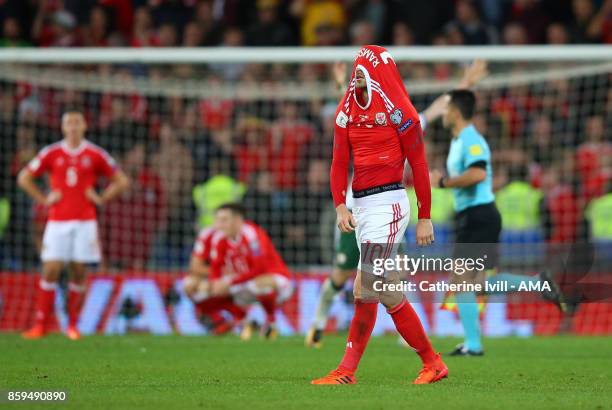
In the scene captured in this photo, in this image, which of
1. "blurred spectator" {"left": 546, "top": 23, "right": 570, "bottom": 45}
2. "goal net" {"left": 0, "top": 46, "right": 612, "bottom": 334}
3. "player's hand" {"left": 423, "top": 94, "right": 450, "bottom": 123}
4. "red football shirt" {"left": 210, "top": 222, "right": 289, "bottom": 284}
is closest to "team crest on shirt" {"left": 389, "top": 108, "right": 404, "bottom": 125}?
"player's hand" {"left": 423, "top": 94, "right": 450, "bottom": 123}

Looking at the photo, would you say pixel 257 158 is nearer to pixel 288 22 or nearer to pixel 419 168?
pixel 288 22

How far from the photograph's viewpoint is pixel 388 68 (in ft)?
24.6

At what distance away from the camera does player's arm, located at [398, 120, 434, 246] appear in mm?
7371

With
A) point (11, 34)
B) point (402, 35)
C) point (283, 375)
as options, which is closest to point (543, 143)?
point (402, 35)

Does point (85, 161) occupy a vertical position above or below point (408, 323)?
above

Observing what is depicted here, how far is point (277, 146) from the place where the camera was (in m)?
16.7

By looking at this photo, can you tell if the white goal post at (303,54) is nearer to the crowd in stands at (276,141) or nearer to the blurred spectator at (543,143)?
the crowd in stands at (276,141)

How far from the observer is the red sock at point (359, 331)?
755cm

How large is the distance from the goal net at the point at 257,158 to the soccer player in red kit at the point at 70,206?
1.82m

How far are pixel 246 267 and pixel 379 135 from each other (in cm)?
675

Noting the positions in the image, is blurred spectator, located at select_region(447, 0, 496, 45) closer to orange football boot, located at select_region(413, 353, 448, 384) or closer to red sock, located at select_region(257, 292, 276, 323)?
red sock, located at select_region(257, 292, 276, 323)

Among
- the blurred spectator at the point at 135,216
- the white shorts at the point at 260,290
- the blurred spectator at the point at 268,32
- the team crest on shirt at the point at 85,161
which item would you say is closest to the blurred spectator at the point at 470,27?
the blurred spectator at the point at 268,32

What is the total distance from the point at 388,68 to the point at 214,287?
6930mm

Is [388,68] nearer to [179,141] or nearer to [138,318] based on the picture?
[138,318]
